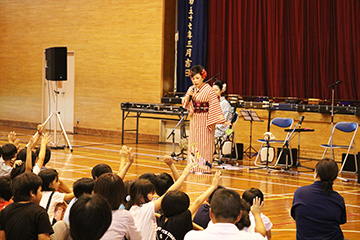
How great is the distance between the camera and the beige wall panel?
1468 cm

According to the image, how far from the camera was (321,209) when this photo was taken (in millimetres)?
3809

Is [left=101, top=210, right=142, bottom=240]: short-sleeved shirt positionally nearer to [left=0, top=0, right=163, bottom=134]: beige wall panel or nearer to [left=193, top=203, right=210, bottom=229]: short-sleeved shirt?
[left=193, top=203, right=210, bottom=229]: short-sleeved shirt

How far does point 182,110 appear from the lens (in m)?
12.2

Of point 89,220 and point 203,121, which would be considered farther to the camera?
point 203,121

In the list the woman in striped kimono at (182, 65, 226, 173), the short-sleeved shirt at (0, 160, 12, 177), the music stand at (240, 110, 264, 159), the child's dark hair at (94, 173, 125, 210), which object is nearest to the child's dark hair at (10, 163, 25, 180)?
the short-sleeved shirt at (0, 160, 12, 177)

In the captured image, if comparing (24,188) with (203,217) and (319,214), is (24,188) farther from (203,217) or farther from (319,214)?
(319,214)

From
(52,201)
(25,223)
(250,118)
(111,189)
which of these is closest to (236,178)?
(250,118)

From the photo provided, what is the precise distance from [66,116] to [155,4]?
4.60 metres

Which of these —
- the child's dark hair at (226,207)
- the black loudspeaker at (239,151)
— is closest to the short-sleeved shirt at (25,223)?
the child's dark hair at (226,207)

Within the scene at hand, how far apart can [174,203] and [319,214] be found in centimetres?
112

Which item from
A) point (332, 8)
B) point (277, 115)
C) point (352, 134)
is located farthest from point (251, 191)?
point (332, 8)

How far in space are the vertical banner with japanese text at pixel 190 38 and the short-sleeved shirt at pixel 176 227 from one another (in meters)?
10.9

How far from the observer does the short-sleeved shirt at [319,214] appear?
3.79 metres

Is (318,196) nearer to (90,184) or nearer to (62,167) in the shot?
(90,184)
